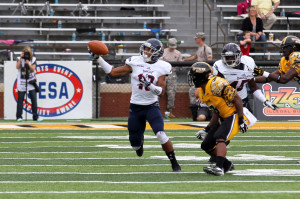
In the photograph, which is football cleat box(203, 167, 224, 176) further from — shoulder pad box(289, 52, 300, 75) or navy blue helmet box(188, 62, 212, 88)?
shoulder pad box(289, 52, 300, 75)

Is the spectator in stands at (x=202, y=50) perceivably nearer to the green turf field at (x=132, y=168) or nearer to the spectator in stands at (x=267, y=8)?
the green turf field at (x=132, y=168)

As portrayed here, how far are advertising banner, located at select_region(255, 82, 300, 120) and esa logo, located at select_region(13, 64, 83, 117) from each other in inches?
164

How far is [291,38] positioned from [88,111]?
25.8ft

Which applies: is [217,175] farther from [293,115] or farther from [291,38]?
[293,115]

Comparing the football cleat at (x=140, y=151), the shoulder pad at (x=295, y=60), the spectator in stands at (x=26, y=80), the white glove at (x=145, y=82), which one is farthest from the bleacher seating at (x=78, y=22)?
the white glove at (x=145, y=82)

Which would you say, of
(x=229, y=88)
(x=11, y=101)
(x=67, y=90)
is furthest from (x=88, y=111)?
(x=229, y=88)

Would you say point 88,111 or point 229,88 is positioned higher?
point 229,88

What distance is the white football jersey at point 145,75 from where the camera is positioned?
27.6 feet

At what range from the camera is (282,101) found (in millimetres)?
16344

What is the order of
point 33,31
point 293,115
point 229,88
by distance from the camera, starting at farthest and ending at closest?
point 33,31 → point 293,115 → point 229,88

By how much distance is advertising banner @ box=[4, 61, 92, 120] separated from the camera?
16578 millimetres

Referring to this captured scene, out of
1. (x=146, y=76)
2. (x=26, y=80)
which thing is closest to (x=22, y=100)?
(x=26, y=80)

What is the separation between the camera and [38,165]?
8609mm

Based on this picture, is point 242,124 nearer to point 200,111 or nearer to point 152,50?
point 152,50
